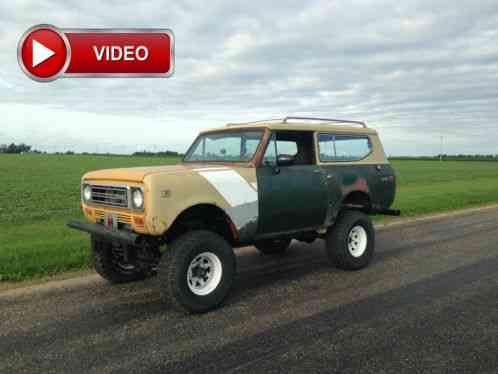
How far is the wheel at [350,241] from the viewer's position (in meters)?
6.39

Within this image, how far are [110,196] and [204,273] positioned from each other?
143cm

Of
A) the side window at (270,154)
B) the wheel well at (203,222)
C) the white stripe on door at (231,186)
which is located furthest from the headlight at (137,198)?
the side window at (270,154)

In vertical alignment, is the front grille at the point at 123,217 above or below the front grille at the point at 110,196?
below

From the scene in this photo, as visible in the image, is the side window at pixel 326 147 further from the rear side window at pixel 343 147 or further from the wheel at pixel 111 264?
the wheel at pixel 111 264

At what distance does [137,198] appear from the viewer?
15.0ft

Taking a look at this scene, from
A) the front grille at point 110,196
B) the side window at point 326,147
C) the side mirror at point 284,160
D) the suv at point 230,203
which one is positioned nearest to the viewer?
the suv at point 230,203

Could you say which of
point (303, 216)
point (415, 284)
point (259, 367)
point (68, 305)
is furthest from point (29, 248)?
point (415, 284)

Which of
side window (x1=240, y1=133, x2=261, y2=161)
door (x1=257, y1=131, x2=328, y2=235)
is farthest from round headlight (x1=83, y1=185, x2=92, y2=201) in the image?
door (x1=257, y1=131, x2=328, y2=235)

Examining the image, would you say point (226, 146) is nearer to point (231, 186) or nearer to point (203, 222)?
point (231, 186)

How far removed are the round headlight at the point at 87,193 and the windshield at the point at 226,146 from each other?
5.12 feet

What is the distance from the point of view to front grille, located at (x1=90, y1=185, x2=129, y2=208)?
477 centimetres

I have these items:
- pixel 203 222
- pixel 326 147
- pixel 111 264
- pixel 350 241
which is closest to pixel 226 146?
pixel 203 222

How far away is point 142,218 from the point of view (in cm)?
448

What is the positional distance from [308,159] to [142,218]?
284 centimetres
